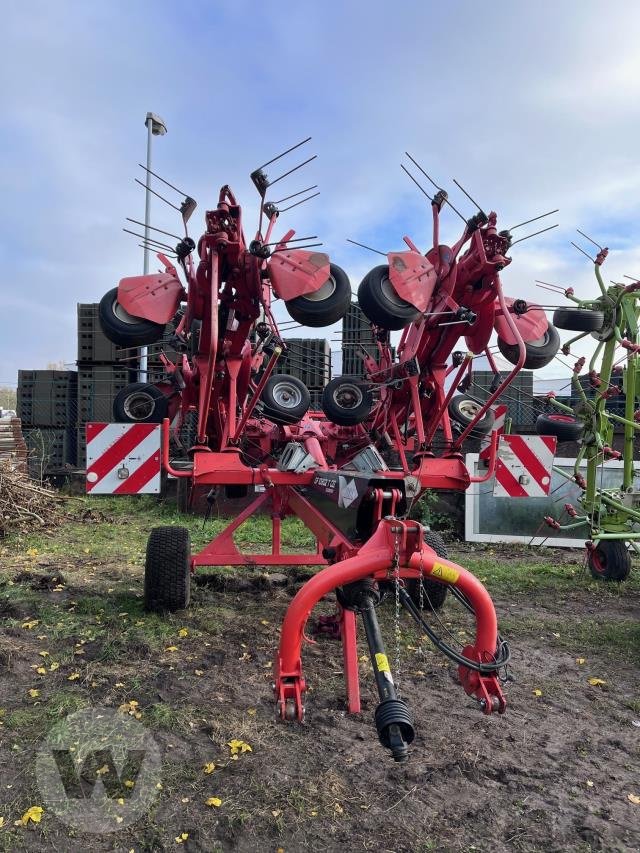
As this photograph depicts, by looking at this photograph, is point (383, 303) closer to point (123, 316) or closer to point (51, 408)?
point (123, 316)

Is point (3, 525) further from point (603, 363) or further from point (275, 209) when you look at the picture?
point (603, 363)

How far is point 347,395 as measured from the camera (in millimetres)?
5473

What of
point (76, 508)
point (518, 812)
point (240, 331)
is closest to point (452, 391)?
point (240, 331)

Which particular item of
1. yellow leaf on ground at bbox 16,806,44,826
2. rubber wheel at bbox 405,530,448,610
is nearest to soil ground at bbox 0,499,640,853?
yellow leaf on ground at bbox 16,806,44,826

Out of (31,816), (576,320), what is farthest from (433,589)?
(31,816)

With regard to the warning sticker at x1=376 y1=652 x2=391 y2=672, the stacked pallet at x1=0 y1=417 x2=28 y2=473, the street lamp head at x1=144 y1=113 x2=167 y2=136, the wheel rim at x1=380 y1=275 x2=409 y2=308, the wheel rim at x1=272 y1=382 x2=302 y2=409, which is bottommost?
the warning sticker at x1=376 y1=652 x2=391 y2=672

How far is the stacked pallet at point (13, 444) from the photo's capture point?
10.4 meters

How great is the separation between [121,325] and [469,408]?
9.09 feet

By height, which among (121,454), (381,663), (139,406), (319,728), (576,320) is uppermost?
(576,320)

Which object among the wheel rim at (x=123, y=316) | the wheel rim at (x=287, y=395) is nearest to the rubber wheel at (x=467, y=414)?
the wheel rim at (x=287, y=395)

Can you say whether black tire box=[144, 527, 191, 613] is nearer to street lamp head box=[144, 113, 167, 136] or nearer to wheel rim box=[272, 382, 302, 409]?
wheel rim box=[272, 382, 302, 409]

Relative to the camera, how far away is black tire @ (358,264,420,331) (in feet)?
13.4

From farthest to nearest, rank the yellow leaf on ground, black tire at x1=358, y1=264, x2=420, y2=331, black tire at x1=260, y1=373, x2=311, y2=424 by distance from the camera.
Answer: black tire at x1=260, y1=373, x2=311, y2=424 → black tire at x1=358, y1=264, x2=420, y2=331 → the yellow leaf on ground

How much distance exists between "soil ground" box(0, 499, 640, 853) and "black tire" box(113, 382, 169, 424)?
150 cm
